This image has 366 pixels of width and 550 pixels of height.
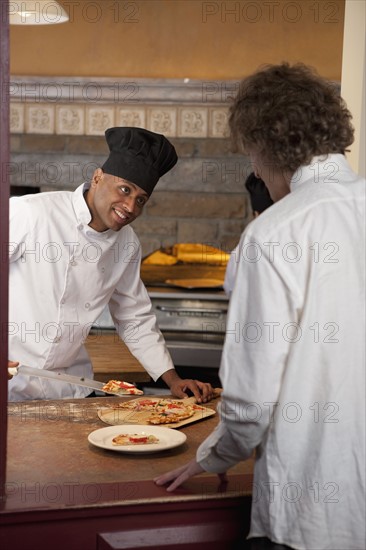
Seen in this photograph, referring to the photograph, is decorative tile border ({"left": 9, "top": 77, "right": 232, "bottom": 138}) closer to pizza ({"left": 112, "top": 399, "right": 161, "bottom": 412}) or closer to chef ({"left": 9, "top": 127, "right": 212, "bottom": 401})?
chef ({"left": 9, "top": 127, "right": 212, "bottom": 401})

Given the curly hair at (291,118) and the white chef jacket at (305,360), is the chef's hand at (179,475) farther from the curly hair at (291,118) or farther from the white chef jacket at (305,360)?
the curly hair at (291,118)

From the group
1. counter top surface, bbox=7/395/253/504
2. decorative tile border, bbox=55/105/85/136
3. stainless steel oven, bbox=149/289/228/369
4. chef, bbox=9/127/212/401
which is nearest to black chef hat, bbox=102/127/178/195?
chef, bbox=9/127/212/401

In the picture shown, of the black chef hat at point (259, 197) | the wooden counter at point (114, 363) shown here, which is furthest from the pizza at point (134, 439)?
the black chef hat at point (259, 197)

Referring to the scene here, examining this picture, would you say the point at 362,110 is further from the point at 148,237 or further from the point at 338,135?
the point at 148,237

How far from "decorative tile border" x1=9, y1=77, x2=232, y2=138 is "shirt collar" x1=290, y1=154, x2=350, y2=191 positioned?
339 cm

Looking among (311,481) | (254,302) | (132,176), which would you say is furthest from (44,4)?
(311,481)

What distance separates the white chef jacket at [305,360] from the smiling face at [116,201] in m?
1.12

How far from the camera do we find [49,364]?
264 cm

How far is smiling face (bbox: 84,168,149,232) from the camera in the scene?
2615 millimetres

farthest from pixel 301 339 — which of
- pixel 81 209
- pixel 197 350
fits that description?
pixel 197 350

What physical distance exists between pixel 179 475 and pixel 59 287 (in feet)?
3.60

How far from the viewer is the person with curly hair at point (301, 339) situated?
4.87ft

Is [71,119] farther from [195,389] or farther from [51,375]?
[51,375]

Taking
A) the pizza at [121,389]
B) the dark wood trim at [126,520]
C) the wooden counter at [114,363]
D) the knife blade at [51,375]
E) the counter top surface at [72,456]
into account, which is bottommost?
the dark wood trim at [126,520]
